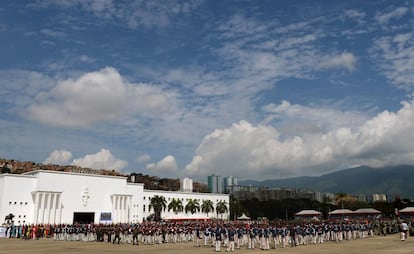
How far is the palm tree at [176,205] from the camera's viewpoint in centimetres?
7988

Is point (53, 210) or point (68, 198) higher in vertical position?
point (68, 198)

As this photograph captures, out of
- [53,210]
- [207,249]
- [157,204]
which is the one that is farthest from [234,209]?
[207,249]

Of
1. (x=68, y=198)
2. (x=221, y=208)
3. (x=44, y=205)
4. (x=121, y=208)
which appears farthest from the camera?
(x=221, y=208)

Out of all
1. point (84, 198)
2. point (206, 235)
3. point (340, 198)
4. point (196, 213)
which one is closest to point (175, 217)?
point (196, 213)

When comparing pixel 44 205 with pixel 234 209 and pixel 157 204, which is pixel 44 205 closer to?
pixel 157 204

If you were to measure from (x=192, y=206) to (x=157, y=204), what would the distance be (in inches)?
389

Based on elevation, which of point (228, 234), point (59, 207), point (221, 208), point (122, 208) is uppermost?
point (59, 207)

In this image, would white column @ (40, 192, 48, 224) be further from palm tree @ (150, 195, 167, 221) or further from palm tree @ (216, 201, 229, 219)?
palm tree @ (216, 201, 229, 219)

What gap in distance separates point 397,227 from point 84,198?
155 ft

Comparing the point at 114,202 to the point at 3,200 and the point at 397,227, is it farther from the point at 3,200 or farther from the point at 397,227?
the point at 397,227

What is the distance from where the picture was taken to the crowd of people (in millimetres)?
27000

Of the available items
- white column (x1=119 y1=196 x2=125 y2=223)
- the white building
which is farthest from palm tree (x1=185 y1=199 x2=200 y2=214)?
white column (x1=119 y1=196 x2=125 y2=223)

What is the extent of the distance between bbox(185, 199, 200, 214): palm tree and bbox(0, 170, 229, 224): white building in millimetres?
10988

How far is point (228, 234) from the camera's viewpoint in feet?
81.6
